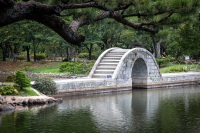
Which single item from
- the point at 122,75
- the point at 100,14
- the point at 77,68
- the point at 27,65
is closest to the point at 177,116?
the point at 100,14

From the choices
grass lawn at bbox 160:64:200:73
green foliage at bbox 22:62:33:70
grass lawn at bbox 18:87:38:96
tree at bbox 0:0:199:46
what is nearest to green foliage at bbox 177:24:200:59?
tree at bbox 0:0:199:46

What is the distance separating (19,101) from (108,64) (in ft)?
37.6

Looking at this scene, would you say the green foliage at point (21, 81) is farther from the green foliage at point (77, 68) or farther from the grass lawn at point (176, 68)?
the grass lawn at point (176, 68)

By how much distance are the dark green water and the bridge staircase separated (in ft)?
17.7

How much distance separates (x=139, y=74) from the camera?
1227 inches

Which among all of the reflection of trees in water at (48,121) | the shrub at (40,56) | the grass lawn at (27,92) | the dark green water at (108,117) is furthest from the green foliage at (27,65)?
the reflection of trees in water at (48,121)

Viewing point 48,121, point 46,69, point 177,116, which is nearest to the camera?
point 48,121

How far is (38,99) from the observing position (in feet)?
63.5

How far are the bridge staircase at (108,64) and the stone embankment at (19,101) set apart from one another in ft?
27.8

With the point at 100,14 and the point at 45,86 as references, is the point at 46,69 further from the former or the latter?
the point at 100,14

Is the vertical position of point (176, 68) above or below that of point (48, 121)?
above

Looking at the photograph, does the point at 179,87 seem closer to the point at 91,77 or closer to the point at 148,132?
the point at 91,77

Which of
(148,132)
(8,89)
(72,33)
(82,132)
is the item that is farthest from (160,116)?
(72,33)

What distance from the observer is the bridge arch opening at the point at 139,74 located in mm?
30780
